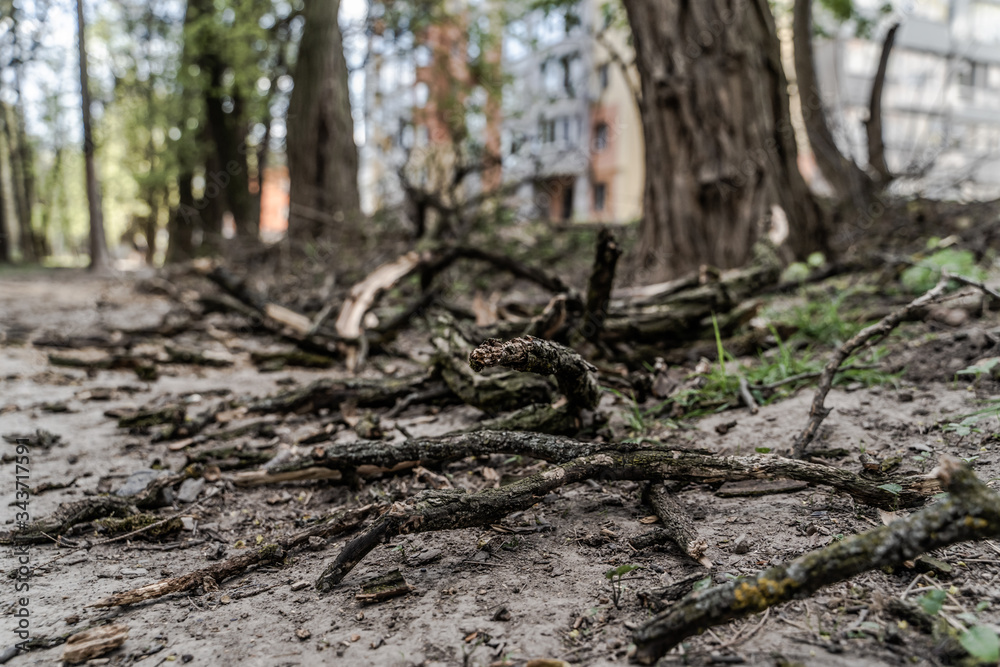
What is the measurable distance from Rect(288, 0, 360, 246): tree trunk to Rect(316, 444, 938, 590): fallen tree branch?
8041mm

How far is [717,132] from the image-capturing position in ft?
17.2

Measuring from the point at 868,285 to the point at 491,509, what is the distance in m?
3.73

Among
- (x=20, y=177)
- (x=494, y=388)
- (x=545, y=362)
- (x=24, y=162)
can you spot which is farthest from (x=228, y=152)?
(x=545, y=362)

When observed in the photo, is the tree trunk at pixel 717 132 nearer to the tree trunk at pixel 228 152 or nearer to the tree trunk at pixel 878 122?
the tree trunk at pixel 878 122

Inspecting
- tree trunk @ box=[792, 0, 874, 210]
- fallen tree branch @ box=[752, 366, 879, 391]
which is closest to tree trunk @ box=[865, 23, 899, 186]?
tree trunk @ box=[792, 0, 874, 210]

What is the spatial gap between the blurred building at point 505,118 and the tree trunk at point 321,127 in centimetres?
66

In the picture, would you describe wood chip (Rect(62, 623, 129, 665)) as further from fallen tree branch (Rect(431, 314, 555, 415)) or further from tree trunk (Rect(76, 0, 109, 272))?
tree trunk (Rect(76, 0, 109, 272))

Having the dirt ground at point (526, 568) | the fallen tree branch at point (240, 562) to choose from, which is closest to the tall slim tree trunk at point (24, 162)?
the dirt ground at point (526, 568)

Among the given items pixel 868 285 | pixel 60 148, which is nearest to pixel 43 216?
pixel 60 148

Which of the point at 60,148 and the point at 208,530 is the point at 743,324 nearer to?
the point at 208,530

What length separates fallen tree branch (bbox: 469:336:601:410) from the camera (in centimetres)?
158

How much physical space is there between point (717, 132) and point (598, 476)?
13.9 feet

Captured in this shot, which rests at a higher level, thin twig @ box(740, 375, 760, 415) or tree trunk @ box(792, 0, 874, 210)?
tree trunk @ box(792, 0, 874, 210)

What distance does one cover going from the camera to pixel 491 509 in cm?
168
